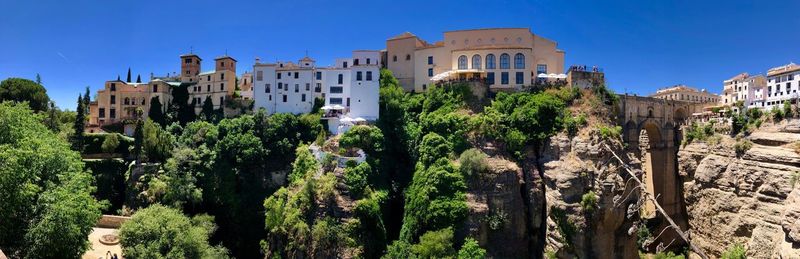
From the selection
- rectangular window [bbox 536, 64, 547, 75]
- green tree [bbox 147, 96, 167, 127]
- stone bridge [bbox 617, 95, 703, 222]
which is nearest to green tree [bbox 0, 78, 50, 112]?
green tree [bbox 147, 96, 167, 127]

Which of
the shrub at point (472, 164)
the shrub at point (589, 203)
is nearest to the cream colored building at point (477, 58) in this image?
the shrub at point (472, 164)

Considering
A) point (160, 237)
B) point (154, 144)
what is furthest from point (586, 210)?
point (154, 144)

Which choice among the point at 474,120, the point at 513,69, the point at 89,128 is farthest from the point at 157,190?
the point at 513,69

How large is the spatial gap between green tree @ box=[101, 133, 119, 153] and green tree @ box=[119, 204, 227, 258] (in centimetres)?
1793

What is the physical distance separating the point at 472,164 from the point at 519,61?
1344cm

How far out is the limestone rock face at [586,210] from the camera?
34.1m

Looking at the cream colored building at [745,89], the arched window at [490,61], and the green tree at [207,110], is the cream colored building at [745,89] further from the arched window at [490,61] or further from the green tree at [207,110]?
the green tree at [207,110]

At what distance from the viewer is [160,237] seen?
3125 cm

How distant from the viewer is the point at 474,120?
3947 cm

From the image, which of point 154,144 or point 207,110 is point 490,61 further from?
point 154,144

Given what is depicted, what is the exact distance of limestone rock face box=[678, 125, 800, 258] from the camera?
31.1m

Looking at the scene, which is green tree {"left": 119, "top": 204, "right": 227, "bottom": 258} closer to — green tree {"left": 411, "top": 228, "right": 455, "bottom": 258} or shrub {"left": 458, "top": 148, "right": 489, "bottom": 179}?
green tree {"left": 411, "top": 228, "right": 455, "bottom": 258}

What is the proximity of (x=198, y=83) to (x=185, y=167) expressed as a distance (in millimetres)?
15183

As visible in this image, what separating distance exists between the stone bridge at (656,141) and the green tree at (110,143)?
151 ft
